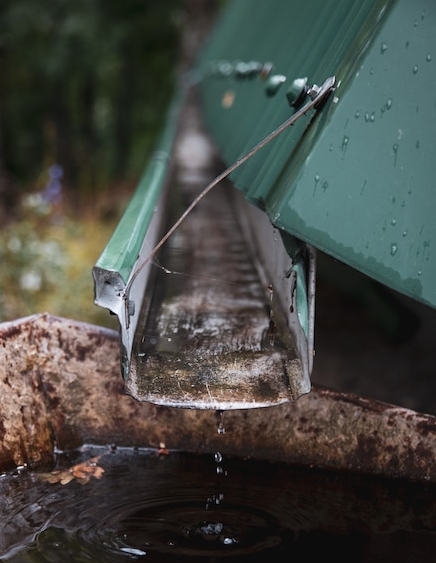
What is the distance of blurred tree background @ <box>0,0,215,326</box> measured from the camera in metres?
6.84

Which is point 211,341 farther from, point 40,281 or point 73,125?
point 73,125

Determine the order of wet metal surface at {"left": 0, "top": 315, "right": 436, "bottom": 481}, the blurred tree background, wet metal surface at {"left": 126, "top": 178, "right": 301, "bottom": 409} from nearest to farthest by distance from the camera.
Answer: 1. wet metal surface at {"left": 126, "top": 178, "right": 301, "bottom": 409}
2. wet metal surface at {"left": 0, "top": 315, "right": 436, "bottom": 481}
3. the blurred tree background

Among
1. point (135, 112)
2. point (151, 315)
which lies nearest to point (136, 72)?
point (135, 112)

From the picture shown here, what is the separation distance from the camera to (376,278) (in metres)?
3.02

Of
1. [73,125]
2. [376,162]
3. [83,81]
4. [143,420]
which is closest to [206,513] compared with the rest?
[143,420]

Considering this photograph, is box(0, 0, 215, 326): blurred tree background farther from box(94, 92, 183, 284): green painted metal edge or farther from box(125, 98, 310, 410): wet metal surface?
box(94, 92, 183, 284): green painted metal edge

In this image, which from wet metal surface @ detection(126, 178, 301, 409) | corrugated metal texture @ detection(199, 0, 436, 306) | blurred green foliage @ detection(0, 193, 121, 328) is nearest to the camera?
corrugated metal texture @ detection(199, 0, 436, 306)

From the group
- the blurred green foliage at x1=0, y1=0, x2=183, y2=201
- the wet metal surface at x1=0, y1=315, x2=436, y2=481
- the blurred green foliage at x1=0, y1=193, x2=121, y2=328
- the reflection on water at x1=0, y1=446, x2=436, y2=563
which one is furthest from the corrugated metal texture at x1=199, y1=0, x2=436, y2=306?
the blurred green foliage at x1=0, y1=0, x2=183, y2=201

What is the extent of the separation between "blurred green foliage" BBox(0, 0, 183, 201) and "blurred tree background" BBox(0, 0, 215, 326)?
3 centimetres

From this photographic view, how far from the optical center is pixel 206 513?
10.7 feet

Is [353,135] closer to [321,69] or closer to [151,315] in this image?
[321,69]

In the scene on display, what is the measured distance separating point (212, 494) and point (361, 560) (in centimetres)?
69

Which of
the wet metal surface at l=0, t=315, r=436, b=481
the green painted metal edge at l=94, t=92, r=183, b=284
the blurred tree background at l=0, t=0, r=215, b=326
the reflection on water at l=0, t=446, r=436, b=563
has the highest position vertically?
the blurred tree background at l=0, t=0, r=215, b=326

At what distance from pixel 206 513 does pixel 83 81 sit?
18006 mm
